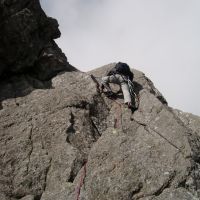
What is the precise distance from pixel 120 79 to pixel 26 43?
561 centimetres

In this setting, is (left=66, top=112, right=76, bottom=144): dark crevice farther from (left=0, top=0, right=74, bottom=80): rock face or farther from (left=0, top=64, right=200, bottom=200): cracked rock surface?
(left=0, top=0, right=74, bottom=80): rock face

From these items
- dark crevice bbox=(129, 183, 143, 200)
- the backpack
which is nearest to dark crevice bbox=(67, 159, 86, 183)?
dark crevice bbox=(129, 183, 143, 200)

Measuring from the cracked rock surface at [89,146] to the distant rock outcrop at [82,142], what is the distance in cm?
4

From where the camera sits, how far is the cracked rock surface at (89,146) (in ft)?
49.3

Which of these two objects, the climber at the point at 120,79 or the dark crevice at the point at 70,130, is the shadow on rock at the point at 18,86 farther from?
the dark crevice at the point at 70,130

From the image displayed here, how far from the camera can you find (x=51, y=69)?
2361 centimetres

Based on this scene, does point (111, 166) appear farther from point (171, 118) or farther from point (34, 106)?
point (34, 106)

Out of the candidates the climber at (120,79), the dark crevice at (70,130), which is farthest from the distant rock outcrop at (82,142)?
the climber at (120,79)

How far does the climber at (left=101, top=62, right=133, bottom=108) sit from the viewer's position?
869 inches

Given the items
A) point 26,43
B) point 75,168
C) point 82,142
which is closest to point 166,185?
point 75,168

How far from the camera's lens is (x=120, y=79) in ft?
75.5

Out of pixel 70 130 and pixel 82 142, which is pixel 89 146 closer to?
pixel 82 142

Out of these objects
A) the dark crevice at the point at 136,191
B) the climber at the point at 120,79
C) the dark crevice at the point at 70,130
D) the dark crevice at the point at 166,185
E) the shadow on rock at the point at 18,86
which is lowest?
the dark crevice at the point at 136,191

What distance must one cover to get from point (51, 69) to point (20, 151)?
7.29m
